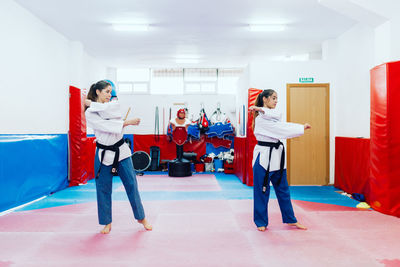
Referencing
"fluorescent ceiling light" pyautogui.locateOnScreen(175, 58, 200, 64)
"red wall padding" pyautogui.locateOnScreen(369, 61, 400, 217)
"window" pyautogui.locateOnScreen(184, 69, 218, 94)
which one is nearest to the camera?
"red wall padding" pyautogui.locateOnScreen(369, 61, 400, 217)

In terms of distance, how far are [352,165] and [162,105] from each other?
521cm

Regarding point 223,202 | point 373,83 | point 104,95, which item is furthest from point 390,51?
point 104,95

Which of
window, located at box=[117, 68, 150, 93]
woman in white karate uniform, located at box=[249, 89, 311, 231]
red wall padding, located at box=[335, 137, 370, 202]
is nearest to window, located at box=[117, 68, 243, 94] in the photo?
window, located at box=[117, 68, 150, 93]

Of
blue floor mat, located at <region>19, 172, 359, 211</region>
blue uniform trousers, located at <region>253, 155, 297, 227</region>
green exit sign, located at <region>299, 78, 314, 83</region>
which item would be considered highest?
green exit sign, located at <region>299, 78, 314, 83</region>

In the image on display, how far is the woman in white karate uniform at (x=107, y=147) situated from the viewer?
2.70 meters

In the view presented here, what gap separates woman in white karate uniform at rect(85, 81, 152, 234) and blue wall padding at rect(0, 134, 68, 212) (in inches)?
69.4

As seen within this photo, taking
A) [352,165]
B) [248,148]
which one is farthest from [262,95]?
[352,165]

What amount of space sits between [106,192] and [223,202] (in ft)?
6.34

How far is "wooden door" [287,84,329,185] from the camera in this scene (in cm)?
552

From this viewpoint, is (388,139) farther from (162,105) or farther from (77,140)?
(162,105)

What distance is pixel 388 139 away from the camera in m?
3.51

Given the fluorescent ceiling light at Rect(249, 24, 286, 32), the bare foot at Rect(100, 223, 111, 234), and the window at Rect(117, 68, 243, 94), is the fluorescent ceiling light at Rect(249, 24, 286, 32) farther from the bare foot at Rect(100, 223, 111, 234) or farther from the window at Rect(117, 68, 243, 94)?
the bare foot at Rect(100, 223, 111, 234)

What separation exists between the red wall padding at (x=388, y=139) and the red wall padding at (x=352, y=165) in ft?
2.15

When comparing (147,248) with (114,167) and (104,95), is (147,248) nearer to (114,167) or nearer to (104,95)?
(114,167)
